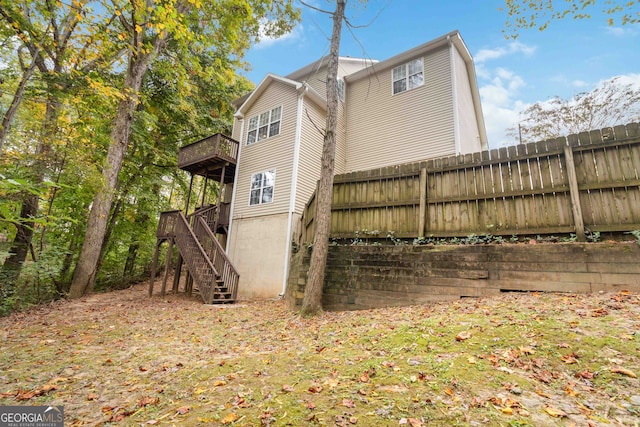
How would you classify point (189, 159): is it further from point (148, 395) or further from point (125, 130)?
point (148, 395)

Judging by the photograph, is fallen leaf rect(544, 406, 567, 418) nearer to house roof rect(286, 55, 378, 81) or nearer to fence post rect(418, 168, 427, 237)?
fence post rect(418, 168, 427, 237)

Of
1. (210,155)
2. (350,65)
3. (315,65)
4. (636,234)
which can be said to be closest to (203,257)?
(210,155)

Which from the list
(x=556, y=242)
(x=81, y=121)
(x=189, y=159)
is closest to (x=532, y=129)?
(x=556, y=242)

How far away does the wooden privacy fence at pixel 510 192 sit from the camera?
4.57 meters

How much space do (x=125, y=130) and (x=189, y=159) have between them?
273 cm

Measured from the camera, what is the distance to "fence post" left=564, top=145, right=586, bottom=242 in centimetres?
458

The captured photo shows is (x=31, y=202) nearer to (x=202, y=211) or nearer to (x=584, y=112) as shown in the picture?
(x=202, y=211)

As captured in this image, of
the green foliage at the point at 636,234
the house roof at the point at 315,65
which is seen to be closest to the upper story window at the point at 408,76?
the house roof at the point at 315,65

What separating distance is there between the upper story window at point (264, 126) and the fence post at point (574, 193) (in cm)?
1081

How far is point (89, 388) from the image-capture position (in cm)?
322

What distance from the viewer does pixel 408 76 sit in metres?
12.6

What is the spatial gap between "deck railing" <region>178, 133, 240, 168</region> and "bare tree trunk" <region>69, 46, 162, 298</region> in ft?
8.61

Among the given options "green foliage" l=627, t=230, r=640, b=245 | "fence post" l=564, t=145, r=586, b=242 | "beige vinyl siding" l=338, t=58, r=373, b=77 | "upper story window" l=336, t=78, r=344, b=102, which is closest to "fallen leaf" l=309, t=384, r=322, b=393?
"fence post" l=564, t=145, r=586, b=242

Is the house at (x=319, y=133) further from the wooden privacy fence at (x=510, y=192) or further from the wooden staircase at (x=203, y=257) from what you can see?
the wooden privacy fence at (x=510, y=192)
